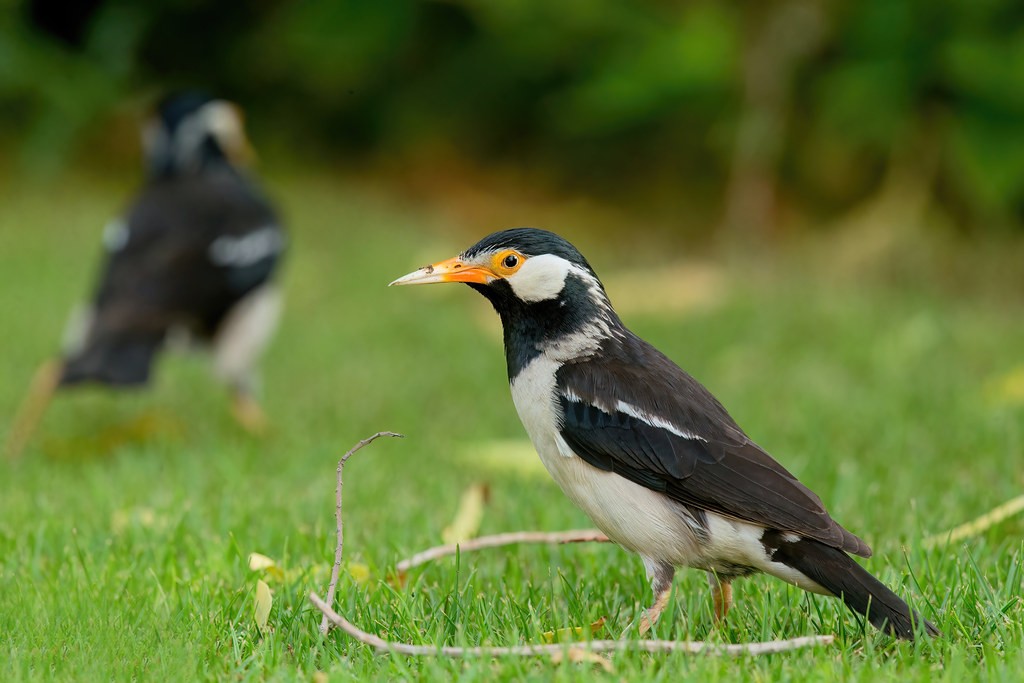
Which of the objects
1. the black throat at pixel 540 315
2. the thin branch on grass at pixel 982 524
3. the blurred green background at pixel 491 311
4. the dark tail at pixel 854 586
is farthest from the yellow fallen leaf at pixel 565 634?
the thin branch on grass at pixel 982 524

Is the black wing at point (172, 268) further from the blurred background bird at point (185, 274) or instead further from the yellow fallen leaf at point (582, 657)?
the yellow fallen leaf at point (582, 657)

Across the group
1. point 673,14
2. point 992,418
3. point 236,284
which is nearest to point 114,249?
point 236,284

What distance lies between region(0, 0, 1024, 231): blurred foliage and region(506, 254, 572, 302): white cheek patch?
7773mm

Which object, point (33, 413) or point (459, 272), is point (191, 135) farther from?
point (459, 272)

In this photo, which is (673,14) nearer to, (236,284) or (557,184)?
(557,184)

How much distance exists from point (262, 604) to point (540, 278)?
3.83 ft

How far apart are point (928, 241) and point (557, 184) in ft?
14.1

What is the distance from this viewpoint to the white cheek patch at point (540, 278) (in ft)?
11.9

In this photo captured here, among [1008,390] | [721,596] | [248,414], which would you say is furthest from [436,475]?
[1008,390]

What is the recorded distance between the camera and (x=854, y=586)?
323cm

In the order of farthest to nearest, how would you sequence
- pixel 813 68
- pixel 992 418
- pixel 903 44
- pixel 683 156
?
pixel 683 156 < pixel 813 68 < pixel 903 44 < pixel 992 418

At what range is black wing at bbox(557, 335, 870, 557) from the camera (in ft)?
11.0

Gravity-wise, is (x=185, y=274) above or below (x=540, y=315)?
above

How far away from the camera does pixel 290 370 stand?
8336 mm
